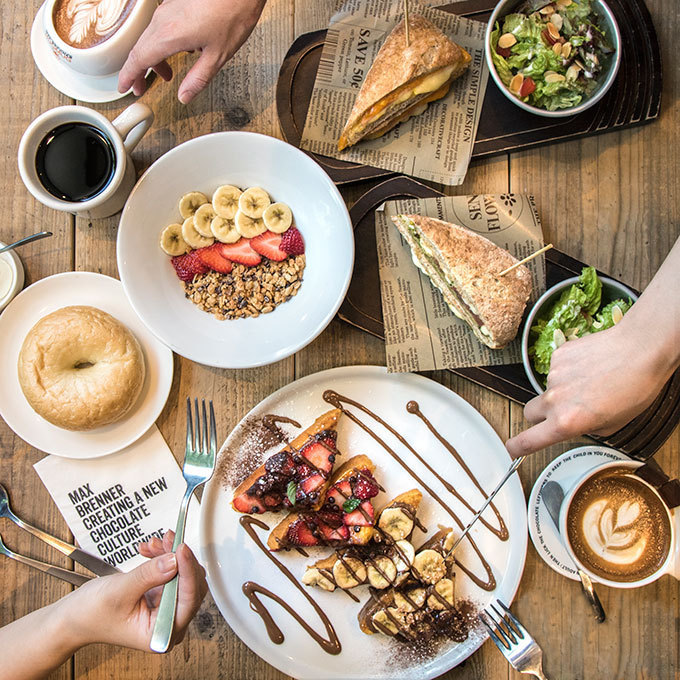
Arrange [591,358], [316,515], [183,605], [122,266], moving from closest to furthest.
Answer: [591,358]
[183,605]
[122,266]
[316,515]

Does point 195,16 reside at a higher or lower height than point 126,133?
higher

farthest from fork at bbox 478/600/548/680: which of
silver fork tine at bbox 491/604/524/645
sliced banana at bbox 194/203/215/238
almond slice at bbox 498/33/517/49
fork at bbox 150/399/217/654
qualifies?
almond slice at bbox 498/33/517/49

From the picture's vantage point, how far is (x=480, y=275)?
166 cm

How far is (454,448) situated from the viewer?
5.79ft

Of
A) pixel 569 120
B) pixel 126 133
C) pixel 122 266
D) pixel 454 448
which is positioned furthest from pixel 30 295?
pixel 569 120

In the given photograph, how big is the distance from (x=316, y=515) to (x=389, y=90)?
118 cm

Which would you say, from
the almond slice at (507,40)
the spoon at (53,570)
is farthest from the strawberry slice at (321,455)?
the almond slice at (507,40)

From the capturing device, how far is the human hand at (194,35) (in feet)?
4.86

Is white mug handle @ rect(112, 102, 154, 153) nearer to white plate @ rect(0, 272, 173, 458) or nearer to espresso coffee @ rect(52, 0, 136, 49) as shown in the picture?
espresso coffee @ rect(52, 0, 136, 49)

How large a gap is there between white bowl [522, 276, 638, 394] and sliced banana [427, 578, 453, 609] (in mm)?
593

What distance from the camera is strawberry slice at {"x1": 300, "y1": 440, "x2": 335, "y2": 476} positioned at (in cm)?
171

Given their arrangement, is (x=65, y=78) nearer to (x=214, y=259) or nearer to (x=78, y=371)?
(x=214, y=259)

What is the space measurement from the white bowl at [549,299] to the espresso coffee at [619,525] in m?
0.31

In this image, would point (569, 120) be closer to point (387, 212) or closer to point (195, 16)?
point (387, 212)
